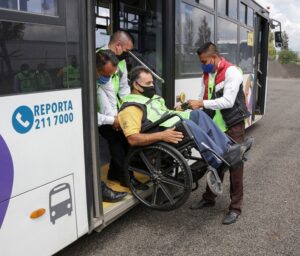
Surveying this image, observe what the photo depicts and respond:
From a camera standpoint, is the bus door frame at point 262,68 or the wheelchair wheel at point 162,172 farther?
the bus door frame at point 262,68

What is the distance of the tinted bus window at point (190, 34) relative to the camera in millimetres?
4648

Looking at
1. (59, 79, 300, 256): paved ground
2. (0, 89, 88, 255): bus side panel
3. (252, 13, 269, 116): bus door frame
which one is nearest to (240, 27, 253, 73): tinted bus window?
(252, 13, 269, 116): bus door frame

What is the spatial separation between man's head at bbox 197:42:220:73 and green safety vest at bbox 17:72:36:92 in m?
1.92

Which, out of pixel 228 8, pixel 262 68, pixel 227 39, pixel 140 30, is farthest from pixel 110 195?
pixel 262 68

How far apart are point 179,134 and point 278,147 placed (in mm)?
4350

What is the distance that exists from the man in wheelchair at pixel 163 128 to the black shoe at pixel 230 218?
56cm

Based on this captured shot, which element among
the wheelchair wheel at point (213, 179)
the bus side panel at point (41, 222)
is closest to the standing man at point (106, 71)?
the bus side panel at point (41, 222)

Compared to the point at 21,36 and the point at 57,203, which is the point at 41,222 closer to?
the point at 57,203

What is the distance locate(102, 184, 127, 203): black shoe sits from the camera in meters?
3.62

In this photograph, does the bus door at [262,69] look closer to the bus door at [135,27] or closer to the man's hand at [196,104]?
the bus door at [135,27]

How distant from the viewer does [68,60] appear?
8.88ft

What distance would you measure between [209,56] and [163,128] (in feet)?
2.97


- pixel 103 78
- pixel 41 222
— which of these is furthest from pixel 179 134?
pixel 41 222

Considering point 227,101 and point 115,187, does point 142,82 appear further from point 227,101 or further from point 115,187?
point 115,187
